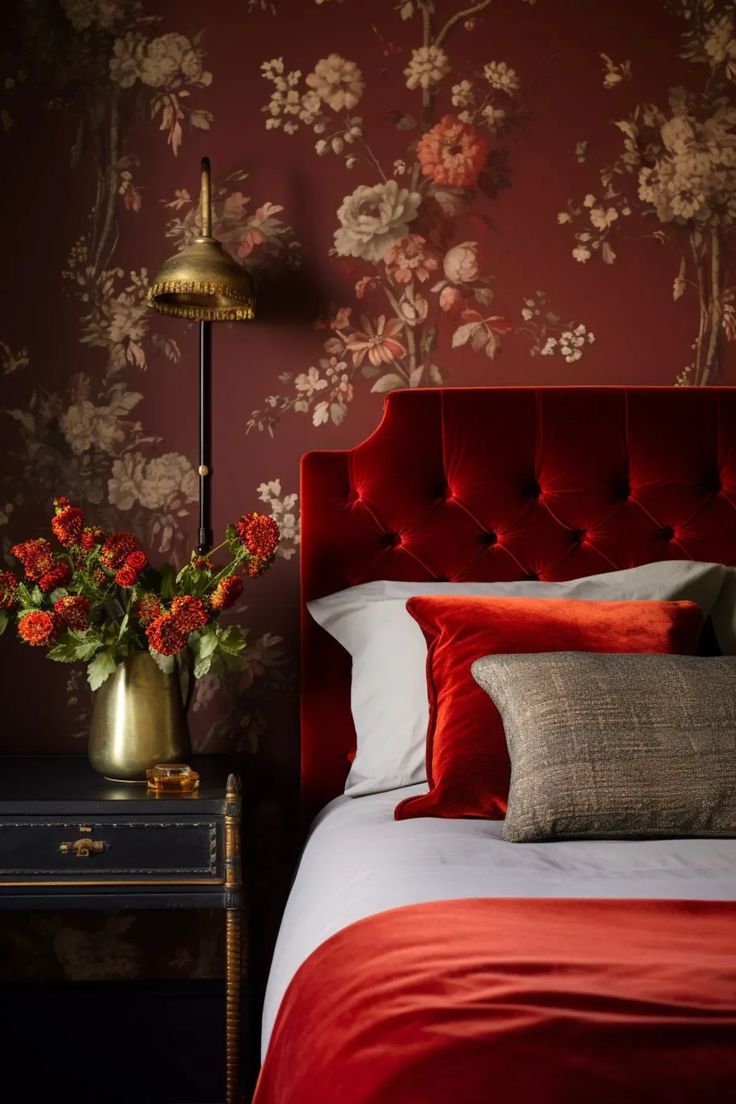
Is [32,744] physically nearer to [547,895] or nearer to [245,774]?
[245,774]

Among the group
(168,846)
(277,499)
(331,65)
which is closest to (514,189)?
(331,65)

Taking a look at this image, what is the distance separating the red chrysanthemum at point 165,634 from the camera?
2.01 metres

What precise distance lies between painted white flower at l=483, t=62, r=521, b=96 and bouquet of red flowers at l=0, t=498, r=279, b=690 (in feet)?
3.90

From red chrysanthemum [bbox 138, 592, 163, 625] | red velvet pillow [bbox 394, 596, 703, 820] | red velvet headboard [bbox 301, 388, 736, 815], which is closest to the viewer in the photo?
red velvet pillow [bbox 394, 596, 703, 820]

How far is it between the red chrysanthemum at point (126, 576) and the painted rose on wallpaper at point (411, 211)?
1.91ft

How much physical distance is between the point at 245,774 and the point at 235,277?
1.10 meters

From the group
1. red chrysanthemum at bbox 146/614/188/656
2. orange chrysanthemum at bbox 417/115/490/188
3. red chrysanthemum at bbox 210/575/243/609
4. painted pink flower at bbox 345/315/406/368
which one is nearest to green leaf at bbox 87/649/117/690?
red chrysanthemum at bbox 146/614/188/656

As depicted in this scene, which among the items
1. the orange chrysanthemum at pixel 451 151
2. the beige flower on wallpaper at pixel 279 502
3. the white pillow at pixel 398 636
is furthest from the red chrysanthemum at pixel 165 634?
the orange chrysanthemum at pixel 451 151

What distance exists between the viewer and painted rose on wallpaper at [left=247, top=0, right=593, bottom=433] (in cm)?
250

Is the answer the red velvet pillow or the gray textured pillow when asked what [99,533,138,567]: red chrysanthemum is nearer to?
the red velvet pillow

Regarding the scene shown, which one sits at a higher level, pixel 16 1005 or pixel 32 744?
pixel 32 744

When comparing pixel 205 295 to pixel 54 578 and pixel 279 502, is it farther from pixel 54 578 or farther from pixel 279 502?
pixel 54 578

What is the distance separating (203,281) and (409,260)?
1.75 feet

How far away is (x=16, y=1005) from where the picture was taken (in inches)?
93.3
